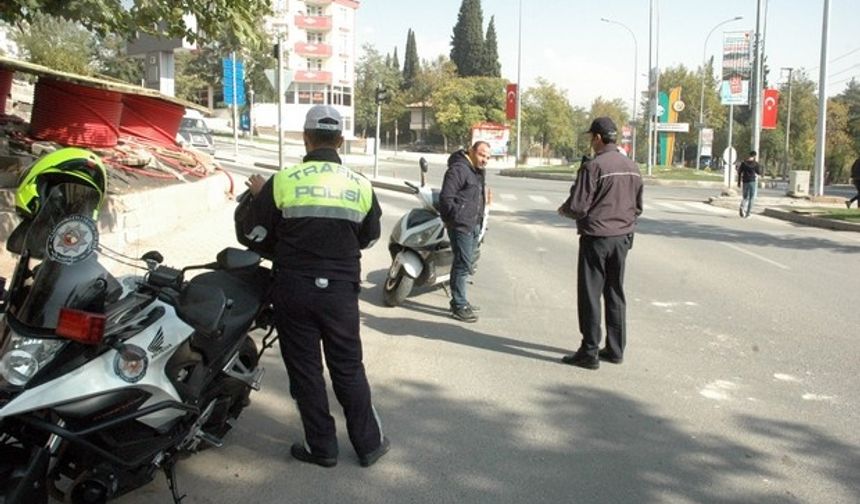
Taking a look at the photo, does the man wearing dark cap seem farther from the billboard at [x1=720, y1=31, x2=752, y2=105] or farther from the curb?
the billboard at [x1=720, y1=31, x2=752, y2=105]

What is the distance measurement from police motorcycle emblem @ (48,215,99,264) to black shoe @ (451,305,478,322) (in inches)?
181

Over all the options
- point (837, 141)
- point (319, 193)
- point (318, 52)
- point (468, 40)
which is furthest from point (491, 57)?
point (319, 193)

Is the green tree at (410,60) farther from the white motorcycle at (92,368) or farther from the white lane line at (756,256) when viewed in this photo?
the white motorcycle at (92,368)

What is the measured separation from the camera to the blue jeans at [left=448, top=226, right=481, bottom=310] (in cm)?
716

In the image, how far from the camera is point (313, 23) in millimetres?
80938

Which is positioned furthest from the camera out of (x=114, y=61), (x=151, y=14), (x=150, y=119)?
(x=114, y=61)

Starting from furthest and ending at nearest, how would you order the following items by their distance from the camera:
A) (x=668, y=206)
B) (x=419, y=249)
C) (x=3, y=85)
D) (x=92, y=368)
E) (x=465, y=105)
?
(x=465, y=105), (x=668, y=206), (x=3, y=85), (x=419, y=249), (x=92, y=368)

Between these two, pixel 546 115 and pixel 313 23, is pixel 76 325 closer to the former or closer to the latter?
pixel 546 115

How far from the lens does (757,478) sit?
3850 millimetres

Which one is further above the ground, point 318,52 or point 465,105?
point 318,52

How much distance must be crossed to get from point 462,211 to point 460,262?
19.0 inches

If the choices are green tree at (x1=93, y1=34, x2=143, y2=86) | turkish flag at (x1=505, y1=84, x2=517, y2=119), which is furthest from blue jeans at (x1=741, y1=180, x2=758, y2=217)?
green tree at (x1=93, y1=34, x2=143, y2=86)

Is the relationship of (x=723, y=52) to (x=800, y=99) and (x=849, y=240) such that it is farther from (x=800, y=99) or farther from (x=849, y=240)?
(x=800, y=99)

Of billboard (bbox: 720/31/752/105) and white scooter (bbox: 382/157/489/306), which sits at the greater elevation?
billboard (bbox: 720/31/752/105)
